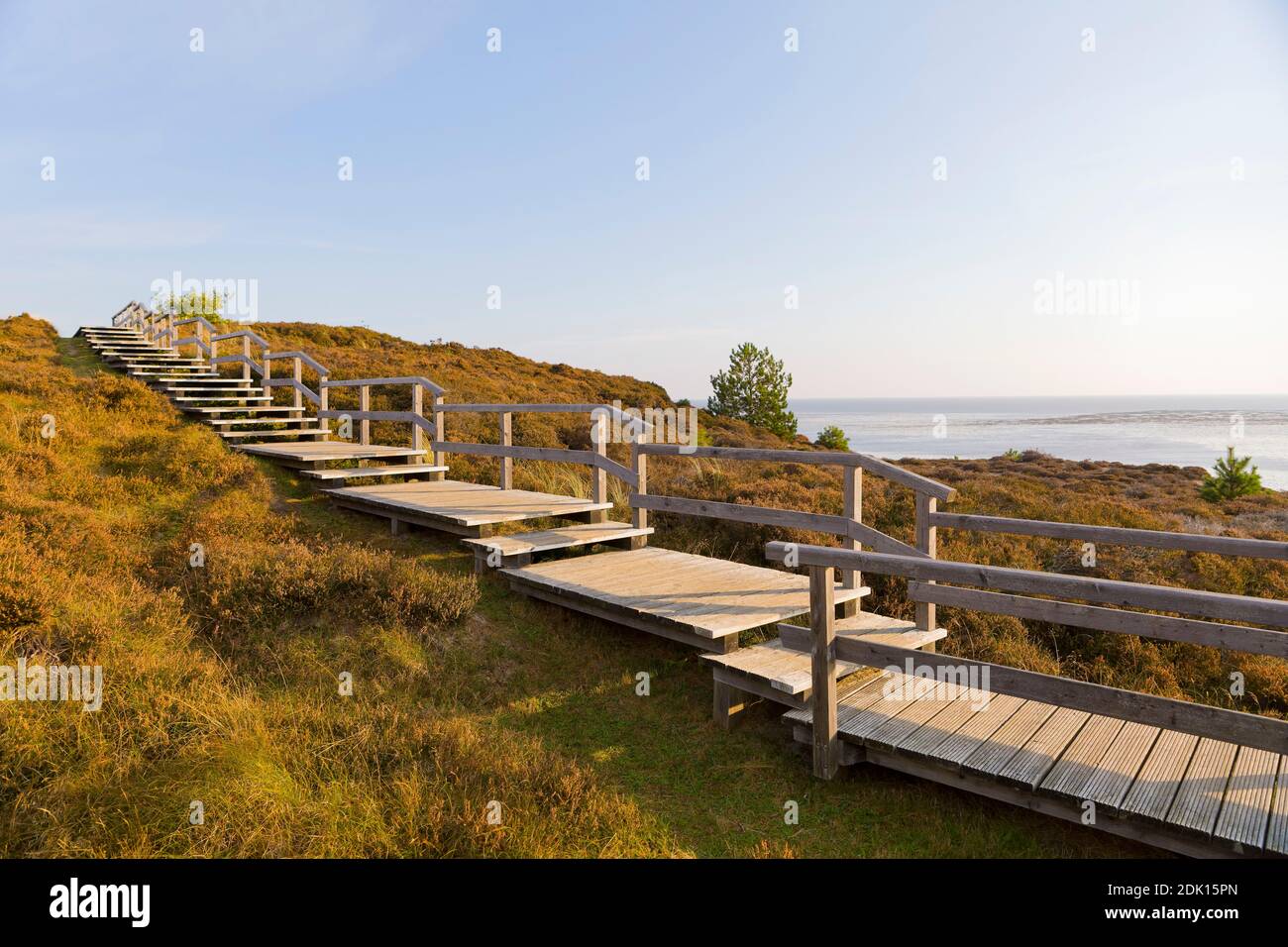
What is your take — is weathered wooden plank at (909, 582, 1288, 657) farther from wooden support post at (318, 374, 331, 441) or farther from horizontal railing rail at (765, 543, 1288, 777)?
wooden support post at (318, 374, 331, 441)

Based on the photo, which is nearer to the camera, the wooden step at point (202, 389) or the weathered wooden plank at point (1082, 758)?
the weathered wooden plank at point (1082, 758)

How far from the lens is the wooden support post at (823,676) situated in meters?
4.61

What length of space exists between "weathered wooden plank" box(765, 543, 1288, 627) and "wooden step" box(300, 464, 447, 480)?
712 centimetres

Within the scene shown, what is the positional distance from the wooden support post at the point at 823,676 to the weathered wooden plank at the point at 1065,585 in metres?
0.18

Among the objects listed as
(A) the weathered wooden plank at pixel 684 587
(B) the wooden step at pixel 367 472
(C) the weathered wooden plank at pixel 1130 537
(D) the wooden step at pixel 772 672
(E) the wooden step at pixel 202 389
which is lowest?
(D) the wooden step at pixel 772 672

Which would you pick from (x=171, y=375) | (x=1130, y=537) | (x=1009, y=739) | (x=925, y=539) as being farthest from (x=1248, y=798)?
(x=171, y=375)

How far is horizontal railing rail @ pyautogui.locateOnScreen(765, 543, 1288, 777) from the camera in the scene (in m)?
3.45

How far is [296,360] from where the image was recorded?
14.6 m

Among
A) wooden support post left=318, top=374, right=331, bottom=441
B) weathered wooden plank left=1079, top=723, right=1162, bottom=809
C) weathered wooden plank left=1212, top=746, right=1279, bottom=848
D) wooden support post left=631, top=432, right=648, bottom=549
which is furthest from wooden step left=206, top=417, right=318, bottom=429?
weathered wooden plank left=1212, top=746, right=1279, bottom=848

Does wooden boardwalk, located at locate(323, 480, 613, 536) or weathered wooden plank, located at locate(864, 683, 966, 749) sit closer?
weathered wooden plank, located at locate(864, 683, 966, 749)

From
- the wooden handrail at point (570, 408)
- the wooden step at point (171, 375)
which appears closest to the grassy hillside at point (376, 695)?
the wooden handrail at point (570, 408)

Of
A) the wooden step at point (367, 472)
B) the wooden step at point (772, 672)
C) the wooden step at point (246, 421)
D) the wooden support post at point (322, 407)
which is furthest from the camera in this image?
the wooden support post at point (322, 407)

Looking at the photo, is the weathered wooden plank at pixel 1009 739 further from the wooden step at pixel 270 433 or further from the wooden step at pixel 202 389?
the wooden step at pixel 202 389

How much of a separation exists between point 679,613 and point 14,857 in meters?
4.06
